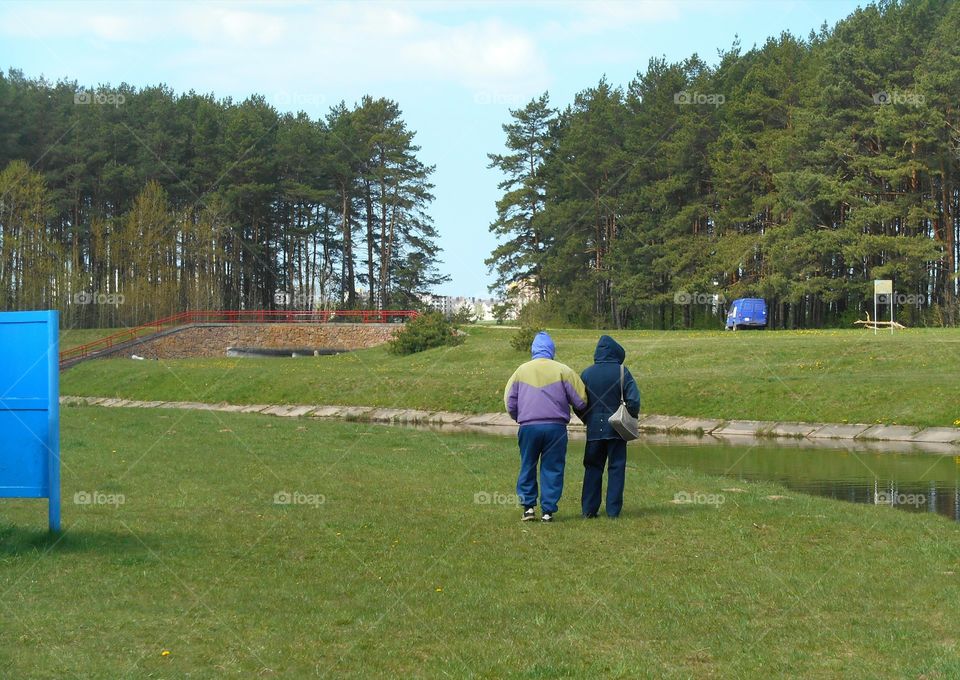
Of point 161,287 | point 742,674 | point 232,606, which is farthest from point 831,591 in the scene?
point 161,287

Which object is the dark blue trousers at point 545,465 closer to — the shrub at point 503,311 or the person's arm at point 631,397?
the person's arm at point 631,397

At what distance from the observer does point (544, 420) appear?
13844mm

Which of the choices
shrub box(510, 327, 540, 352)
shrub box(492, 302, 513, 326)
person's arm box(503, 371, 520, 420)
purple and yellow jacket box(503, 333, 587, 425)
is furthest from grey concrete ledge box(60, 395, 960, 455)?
shrub box(492, 302, 513, 326)

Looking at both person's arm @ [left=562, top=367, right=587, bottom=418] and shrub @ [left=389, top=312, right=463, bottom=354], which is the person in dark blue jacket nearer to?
person's arm @ [left=562, top=367, right=587, bottom=418]

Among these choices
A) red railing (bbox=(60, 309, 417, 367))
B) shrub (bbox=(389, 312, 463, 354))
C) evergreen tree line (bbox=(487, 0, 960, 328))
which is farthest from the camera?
red railing (bbox=(60, 309, 417, 367))

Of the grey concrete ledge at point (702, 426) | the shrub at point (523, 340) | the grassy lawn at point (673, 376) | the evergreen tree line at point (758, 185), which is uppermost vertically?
the evergreen tree line at point (758, 185)

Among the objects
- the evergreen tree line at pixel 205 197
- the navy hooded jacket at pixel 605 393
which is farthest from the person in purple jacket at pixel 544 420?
the evergreen tree line at pixel 205 197

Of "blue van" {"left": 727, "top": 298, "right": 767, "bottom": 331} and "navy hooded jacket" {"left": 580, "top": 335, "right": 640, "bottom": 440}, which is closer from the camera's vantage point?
"navy hooded jacket" {"left": 580, "top": 335, "right": 640, "bottom": 440}

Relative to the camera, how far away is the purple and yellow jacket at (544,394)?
1390cm

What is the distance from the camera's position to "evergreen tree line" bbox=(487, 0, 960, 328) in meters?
64.7

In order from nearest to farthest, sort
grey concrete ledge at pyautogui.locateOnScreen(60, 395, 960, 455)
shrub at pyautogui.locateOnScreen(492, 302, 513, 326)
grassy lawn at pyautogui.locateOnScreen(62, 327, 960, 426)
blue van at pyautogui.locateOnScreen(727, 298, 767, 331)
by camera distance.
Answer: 1. grey concrete ledge at pyautogui.locateOnScreen(60, 395, 960, 455)
2. grassy lawn at pyautogui.locateOnScreen(62, 327, 960, 426)
3. blue van at pyautogui.locateOnScreen(727, 298, 767, 331)
4. shrub at pyautogui.locateOnScreen(492, 302, 513, 326)

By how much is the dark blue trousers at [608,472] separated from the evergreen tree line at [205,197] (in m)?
72.9

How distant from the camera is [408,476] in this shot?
62.4ft

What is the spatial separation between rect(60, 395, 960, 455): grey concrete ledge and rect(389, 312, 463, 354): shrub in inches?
561
